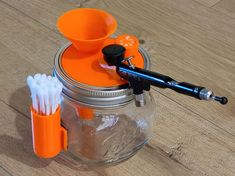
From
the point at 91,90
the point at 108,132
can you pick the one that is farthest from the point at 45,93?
the point at 108,132

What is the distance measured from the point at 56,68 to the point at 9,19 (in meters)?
0.31

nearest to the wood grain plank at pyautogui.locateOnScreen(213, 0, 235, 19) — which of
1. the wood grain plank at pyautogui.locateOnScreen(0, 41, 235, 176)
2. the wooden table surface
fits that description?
the wooden table surface

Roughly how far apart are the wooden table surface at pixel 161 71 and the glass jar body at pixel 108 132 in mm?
15

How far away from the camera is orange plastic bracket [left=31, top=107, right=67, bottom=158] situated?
1.86 ft

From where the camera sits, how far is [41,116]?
1.85 ft

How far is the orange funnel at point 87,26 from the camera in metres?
0.59

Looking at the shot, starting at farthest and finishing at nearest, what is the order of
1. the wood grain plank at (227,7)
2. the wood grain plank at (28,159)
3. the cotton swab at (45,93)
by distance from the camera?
the wood grain plank at (227,7) → the wood grain plank at (28,159) → the cotton swab at (45,93)

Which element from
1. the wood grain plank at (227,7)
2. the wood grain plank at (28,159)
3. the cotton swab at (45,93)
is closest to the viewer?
the cotton swab at (45,93)

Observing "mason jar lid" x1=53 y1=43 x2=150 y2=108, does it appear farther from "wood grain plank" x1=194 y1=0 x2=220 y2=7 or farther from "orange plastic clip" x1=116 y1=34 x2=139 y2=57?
"wood grain plank" x1=194 y1=0 x2=220 y2=7

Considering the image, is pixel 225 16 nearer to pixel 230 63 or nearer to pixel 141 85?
pixel 230 63

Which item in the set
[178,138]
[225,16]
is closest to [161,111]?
[178,138]

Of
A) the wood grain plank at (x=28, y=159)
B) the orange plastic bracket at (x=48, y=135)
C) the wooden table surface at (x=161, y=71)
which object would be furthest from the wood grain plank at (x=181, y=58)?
the orange plastic bracket at (x=48, y=135)

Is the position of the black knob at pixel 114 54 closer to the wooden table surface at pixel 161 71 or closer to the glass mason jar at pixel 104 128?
the glass mason jar at pixel 104 128

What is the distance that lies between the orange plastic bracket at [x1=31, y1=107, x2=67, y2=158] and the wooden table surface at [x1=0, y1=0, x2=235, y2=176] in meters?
0.05
